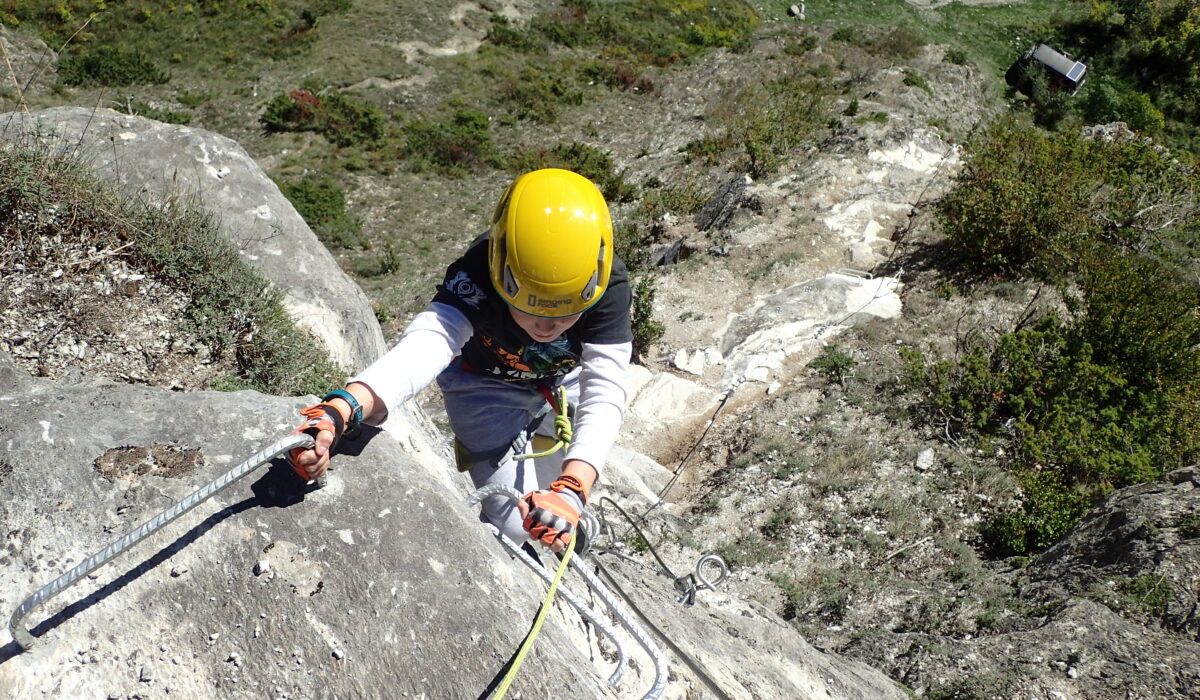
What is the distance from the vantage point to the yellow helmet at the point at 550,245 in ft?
9.04

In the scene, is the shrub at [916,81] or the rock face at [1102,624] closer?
the rock face at [1102,624]

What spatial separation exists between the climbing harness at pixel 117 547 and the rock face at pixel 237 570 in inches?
6.0

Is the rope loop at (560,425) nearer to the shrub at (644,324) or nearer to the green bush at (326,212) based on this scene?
the shrub at (644,324)

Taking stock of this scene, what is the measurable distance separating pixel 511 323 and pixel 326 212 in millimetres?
18507

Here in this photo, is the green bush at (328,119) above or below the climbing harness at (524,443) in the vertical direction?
below

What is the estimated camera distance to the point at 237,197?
679 centimetres

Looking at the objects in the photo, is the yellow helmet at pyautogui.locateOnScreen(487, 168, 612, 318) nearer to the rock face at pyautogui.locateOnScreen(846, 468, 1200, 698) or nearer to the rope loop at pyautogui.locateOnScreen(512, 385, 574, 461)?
the rope loop at pyautogui.locateOnScreen(512, 385, 574, 461)

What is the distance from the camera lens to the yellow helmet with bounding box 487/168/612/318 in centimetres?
276

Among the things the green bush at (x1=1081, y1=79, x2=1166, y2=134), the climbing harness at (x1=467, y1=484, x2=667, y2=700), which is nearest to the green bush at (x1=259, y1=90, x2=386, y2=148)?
the climbing harness at (x1=467, y1=484, x2=667, y2=700)

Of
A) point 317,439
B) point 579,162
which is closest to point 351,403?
point 317,439

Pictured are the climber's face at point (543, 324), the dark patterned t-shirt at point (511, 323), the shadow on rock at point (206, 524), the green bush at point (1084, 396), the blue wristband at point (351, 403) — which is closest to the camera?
the shadow on rock at point (206, 524)

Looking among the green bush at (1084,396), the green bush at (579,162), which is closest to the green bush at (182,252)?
the green bush at (1084,396)

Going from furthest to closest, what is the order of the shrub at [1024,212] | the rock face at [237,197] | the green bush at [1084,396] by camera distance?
the shrub at [1024,212], the green bush at [1084,396], the rock face at [237,197]

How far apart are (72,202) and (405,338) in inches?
116
